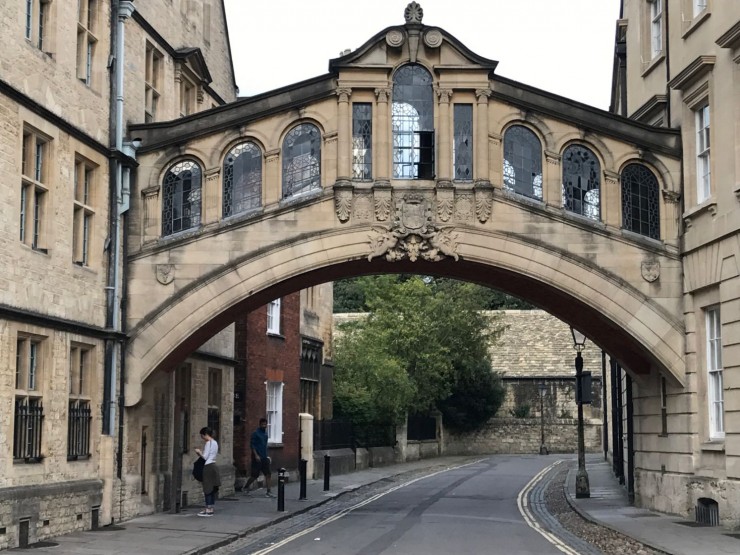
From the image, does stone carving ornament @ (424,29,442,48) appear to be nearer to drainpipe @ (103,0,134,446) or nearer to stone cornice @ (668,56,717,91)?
stone cornice @ (668,56,717,91)

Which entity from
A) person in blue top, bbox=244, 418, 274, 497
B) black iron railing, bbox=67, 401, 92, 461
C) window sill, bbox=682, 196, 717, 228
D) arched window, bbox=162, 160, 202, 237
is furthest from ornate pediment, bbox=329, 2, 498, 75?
person in blue top, bbox=244, 418, 274, 497

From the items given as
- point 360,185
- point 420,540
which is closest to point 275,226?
point 360,185

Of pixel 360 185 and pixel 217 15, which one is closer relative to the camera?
pixel 360 185

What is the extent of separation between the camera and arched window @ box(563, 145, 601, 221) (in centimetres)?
2298

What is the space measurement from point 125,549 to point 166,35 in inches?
494

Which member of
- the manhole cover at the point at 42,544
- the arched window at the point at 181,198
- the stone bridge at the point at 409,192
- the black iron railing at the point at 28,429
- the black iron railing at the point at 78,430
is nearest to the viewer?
the manhole cover at the point at 42,544

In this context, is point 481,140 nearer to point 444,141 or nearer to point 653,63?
point 444,141

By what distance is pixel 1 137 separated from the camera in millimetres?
16953

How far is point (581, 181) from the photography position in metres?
23.1

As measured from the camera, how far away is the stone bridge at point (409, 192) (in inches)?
884

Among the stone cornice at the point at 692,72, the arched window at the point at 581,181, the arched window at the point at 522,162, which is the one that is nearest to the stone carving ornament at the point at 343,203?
the arched window at the point at 522,162

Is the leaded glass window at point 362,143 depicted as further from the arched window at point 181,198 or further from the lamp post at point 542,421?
the lamp post at point 542,421

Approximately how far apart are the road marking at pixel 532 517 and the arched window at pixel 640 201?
618 centimetres

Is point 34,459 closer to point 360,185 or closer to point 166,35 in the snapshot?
point 360,185
